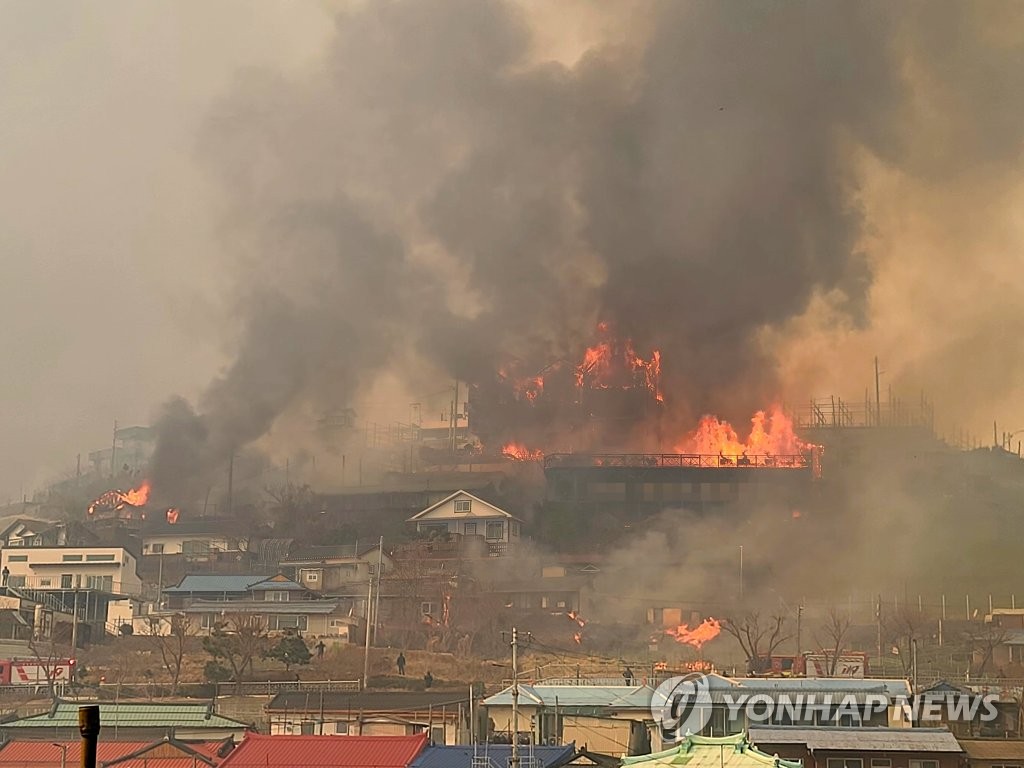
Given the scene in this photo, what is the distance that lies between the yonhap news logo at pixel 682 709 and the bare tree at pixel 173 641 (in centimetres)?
2120

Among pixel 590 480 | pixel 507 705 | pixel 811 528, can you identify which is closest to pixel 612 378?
pixel 590 480

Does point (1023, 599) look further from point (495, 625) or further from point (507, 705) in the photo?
point (507, 705)

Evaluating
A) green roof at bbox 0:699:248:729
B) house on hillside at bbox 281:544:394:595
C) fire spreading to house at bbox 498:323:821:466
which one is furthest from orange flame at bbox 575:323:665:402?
green roof at bbox 0:699:248:729

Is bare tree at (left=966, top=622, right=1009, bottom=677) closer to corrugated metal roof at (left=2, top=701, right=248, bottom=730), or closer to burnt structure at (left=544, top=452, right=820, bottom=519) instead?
burnt structure at (left=544, top=452, right=820, bottom=519)

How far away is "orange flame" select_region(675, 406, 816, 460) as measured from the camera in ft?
262

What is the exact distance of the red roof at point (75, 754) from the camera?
130 ft

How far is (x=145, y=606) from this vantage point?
6831 cm

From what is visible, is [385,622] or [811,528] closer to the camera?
[385,622]

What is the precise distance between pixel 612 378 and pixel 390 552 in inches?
829

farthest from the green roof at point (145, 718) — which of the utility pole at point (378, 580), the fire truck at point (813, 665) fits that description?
the fire truck at point (813, 665)

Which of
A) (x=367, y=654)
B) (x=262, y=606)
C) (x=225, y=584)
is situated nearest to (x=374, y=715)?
(x=367, y=654)

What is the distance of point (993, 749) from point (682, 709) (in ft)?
29.1

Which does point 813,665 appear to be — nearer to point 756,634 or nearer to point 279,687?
point 756,634

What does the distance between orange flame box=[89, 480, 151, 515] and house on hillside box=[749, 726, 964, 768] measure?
53.3 m
